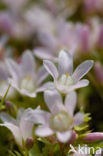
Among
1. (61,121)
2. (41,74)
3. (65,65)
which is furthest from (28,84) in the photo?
(61,121)

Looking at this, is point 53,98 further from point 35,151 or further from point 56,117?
point 35,151

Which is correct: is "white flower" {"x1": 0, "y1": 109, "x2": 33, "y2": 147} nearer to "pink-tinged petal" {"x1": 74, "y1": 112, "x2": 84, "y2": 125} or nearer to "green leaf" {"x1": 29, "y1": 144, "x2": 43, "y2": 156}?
"green leaf" {"x1": 29, "y1": 144, "x2": 43, "y2": 156}

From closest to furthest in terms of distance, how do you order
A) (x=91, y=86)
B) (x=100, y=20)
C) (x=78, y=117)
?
(x=78, y=117)
(x=91, y=86)
(x=100, y=20)

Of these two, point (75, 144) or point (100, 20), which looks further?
point (100, 20)

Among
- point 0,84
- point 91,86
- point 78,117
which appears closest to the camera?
point 78,117

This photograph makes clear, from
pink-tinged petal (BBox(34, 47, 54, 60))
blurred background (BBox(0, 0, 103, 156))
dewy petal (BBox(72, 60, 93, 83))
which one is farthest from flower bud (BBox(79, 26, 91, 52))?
dewy petal (BBox(72, 60, 93, 83))

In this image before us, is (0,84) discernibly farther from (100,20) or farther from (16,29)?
(100,20)

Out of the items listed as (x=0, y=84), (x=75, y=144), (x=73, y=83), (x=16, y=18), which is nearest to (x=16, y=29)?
(x=16, y=18)
